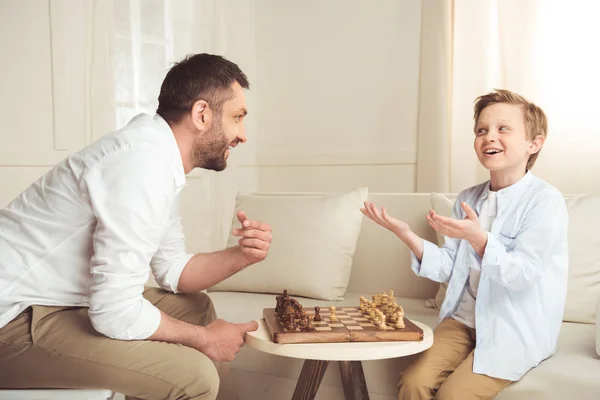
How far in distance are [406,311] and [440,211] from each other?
48 centimetres

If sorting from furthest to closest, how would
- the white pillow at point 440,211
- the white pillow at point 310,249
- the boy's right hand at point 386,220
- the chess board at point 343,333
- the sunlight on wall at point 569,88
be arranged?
the sunlight on wall at point 569,88 → the white pillow at point 310,249 → the white pillow at point 440,211 → the boy's right hand at point 386,220 → the chess board at point 343,333

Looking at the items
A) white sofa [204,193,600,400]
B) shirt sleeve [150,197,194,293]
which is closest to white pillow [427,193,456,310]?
white sofa [204,193,600,400]

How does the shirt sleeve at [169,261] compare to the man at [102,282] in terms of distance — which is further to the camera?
the shirt sleeve at [169,261]

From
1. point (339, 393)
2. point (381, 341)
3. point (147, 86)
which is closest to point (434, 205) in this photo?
point (339, 393)

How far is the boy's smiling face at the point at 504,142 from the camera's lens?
1.99 meters

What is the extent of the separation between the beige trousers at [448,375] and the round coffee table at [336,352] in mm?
109

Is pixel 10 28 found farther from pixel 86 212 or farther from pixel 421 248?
pixel 421 248

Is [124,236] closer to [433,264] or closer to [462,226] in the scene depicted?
[462,226]

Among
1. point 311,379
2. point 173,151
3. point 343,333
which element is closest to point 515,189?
point 343,333

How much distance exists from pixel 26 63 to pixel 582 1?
292 centimetres

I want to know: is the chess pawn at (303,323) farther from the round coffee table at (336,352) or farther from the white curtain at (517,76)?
the white curtain at (517,76)

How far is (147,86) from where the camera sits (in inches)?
149

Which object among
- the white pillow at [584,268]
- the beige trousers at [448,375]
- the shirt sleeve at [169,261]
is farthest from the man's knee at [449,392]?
the shirt sleeve at [169,261]

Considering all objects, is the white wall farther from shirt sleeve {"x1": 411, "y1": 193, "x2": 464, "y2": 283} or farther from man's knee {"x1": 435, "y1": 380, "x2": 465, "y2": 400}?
man's knee {"x1": 435, "y1": 380, "x2": 465, "y2": 400}
